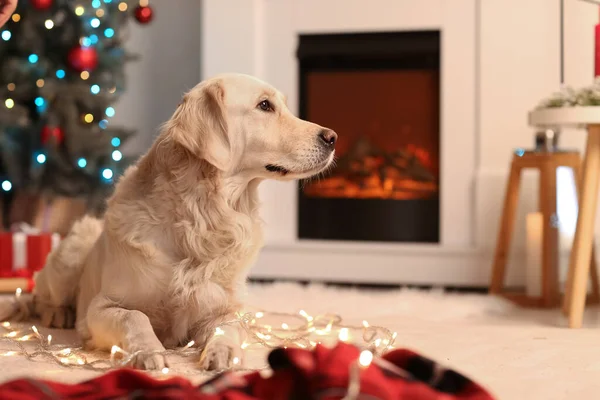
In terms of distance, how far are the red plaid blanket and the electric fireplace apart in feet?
8.11

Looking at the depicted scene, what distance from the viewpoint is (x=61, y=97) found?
137 inches

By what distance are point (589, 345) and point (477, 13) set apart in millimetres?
2040

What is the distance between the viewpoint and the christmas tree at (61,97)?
3424mm

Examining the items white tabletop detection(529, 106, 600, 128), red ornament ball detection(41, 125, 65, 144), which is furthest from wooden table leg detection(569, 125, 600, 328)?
red ornament ball detection(41, 125, 65, 144)

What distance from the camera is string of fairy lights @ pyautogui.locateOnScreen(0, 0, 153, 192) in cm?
345

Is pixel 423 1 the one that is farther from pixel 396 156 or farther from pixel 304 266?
pixel 304 266

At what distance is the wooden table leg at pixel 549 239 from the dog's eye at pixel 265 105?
1.56 m

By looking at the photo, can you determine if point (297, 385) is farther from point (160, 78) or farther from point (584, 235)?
point (160, 78)

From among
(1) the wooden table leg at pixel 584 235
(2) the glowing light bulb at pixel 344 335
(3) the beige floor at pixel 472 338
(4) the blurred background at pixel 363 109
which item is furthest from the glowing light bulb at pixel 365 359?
(4) the blurred background at pixel 363 109

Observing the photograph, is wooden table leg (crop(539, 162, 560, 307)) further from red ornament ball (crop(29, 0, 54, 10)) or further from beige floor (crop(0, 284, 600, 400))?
red ornament ball (crop(29, 0, 54, 10))

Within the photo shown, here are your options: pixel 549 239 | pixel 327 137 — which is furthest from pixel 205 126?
pixel 549 239

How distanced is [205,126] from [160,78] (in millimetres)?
2734

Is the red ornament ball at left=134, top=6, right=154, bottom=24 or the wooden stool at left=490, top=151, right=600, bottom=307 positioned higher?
the red ornament ball at left=134, top=6, right=154, bottom=24

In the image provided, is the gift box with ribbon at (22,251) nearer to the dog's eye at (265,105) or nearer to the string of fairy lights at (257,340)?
the string of fairy lights at (257,340)
